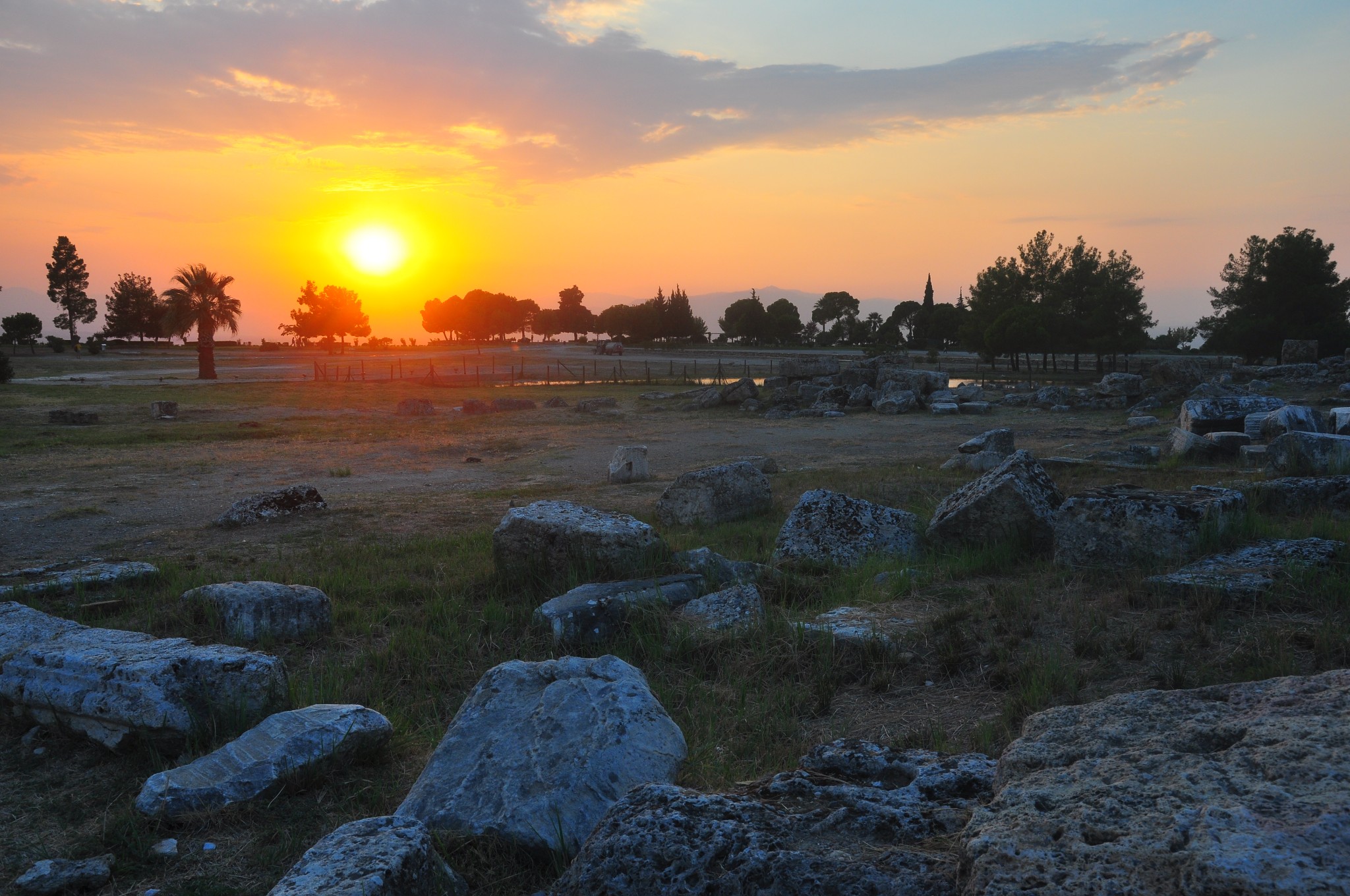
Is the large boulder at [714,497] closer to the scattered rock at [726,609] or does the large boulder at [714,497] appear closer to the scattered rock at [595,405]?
the scattered rock at [726,609]

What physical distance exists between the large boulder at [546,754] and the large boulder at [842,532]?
12.8 feet

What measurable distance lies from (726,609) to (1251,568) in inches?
136

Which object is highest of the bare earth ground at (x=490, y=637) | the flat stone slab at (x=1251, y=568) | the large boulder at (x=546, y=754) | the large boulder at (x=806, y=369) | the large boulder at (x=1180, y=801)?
the large boulder at (x=806, y=369)

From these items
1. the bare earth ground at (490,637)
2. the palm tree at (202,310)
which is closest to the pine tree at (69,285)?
the palm tree at (202,310)

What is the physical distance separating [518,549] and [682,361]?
63018 millimetres

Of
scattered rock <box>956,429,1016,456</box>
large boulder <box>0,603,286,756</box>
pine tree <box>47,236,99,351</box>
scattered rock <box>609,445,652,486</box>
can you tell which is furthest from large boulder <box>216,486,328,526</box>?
pine tree <box>47,236,99,351</box>

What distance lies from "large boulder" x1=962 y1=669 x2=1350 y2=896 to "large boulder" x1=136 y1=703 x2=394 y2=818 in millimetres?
3129

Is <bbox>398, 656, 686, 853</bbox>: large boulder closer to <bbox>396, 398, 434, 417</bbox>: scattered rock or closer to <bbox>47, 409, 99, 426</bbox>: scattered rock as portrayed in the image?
<bbox>396, 398, 434, 417</bbox>: scattered rock

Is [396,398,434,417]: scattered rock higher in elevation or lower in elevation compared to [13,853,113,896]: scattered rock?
higher

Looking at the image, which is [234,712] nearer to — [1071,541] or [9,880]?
[9,880]

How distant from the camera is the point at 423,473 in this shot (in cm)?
1566

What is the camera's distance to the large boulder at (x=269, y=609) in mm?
6383

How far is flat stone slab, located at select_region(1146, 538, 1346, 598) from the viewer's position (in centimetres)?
550

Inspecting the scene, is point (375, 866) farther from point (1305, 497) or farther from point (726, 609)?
point (1305, 497)
